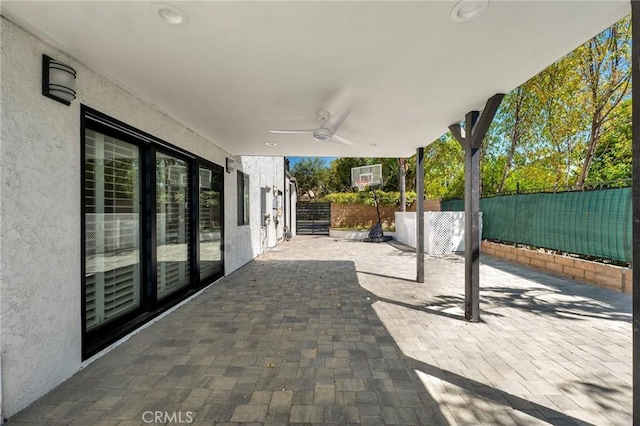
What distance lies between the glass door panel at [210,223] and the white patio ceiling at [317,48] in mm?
1670

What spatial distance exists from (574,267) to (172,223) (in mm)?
6865

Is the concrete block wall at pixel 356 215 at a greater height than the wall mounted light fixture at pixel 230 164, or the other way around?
the wall mounted light fixture at pixel 230 164

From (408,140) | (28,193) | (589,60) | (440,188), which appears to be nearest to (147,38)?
(28,193)

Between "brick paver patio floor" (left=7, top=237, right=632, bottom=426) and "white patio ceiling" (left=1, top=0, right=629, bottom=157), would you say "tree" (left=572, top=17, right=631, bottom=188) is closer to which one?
"brick paver patio floor" (left=7, top=237, right=632, bottom=426)

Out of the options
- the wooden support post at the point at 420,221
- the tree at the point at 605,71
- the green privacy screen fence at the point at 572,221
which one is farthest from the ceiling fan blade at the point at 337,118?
the tree at the point at 605,71

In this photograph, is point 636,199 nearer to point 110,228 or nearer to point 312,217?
point 110,228

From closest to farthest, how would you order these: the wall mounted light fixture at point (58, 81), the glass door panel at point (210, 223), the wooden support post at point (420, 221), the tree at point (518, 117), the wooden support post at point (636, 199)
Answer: the wooden support post at point (636, 199) < the wall mounted light fixture at point (58, 81) < the glass door panel at point (210, 223) < the wooden support post at point (420, 221) < the tree at point (518, 117)

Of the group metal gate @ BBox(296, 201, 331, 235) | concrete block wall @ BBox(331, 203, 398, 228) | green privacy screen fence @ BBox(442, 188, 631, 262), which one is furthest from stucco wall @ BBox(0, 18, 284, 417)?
metal gate @ BBox(296, 201, 331, 235)

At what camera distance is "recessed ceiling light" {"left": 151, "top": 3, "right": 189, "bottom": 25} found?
1.70 metres

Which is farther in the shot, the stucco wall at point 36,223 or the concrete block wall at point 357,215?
the concrete block wall at point 357,215

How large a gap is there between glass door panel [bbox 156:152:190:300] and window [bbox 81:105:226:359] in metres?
0.01

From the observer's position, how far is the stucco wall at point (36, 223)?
1.83m

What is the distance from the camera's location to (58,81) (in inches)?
83.5

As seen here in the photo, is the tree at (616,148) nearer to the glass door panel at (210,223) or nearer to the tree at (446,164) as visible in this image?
the tree at (446,164)
